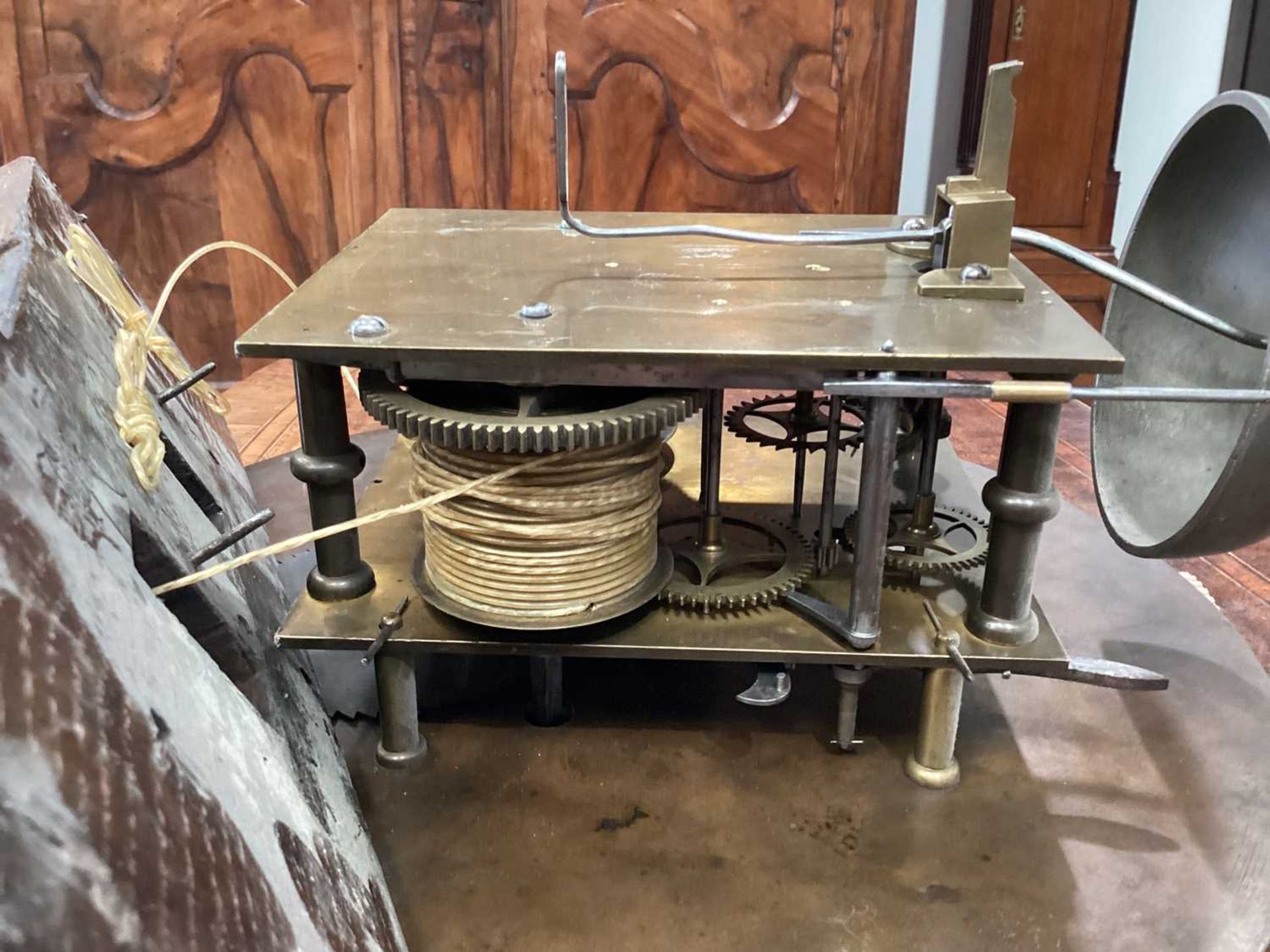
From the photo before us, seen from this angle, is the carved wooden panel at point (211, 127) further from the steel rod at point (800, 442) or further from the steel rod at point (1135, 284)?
the steel rod at point (1135, 284)

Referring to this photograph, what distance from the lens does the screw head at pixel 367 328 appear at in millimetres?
926

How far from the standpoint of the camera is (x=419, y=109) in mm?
2443

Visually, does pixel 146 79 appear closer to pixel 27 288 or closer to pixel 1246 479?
pixel 27 288

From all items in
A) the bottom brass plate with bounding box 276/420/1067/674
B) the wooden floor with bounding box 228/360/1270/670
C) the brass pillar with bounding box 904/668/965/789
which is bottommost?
the wooden floor with bounding box 228/360/1270/670

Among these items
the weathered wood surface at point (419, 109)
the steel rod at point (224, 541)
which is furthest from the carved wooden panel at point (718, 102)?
the steel rod at point (224, 541)

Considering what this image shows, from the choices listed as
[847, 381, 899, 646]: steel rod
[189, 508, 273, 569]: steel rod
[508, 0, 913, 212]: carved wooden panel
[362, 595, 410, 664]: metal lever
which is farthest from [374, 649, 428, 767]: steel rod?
[508, 0, 913, 212]: carved wooden panel

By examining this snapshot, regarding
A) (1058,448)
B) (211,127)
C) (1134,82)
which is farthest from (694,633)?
(1134,82)

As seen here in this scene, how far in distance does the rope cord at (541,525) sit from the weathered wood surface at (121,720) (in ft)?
0.64

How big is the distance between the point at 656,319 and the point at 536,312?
10cm

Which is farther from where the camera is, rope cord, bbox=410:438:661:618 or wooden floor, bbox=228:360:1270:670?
wooden floor, bbox=228:360:1270:670

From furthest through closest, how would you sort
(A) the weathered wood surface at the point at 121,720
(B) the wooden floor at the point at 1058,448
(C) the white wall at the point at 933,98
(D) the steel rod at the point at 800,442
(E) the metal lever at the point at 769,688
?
(C) the white wall at the point at 933,98
(B) the wooden floor at the point at 1058,448
(D) the steel rod at the point at 800,442
(E) the metal lever at the point at 769,688
(A) the weathered wood surface at the point at 121,720

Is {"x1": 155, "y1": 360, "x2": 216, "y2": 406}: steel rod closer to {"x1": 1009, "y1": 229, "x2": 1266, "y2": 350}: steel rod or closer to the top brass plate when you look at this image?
the top brass plate

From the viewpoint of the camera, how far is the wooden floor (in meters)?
1.74

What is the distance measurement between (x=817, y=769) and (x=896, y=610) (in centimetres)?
17
